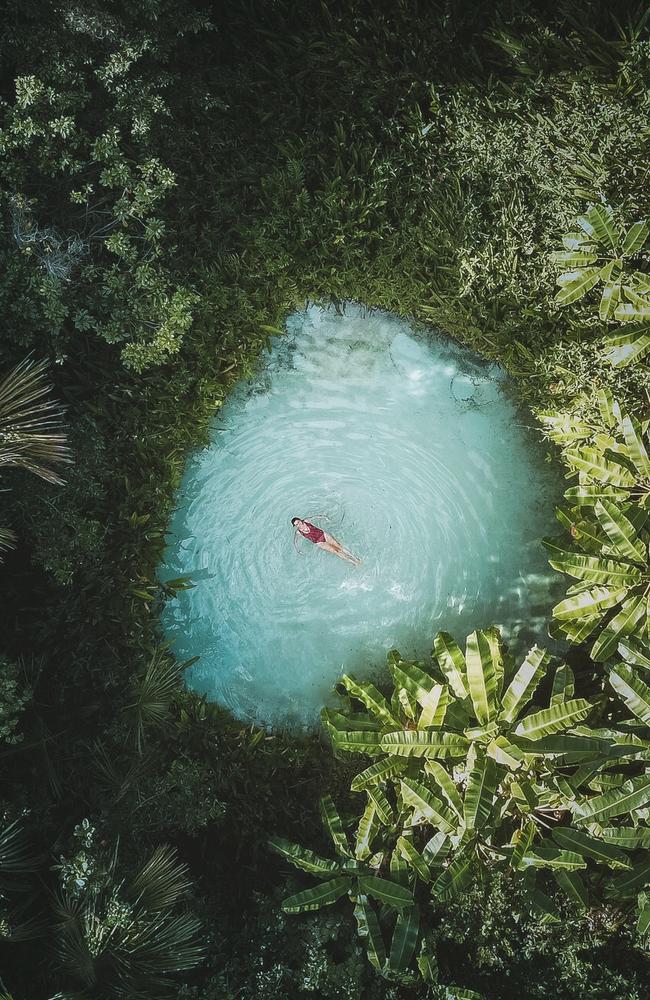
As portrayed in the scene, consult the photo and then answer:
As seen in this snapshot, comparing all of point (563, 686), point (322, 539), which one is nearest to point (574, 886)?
point (563, 686)

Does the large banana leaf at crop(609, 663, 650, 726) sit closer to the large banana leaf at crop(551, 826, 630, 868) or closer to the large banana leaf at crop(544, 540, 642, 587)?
the large banana leaf at crop(544, 540, 642, 587)

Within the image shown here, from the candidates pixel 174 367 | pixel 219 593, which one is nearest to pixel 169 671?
pixel 219 593

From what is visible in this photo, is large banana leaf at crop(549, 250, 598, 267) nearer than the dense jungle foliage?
No

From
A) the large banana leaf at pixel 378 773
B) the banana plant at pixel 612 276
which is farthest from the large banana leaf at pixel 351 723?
the banana plant at pixel 612 276

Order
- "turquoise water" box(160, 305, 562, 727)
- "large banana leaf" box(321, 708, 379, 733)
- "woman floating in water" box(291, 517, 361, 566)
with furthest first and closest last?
1. "turquoise water" box(160, 305, 562, 727)
2. "woman floating in water" box(291, 517, 361, 566)
3. "large banana leaf" box(321, 708, 379, 733)

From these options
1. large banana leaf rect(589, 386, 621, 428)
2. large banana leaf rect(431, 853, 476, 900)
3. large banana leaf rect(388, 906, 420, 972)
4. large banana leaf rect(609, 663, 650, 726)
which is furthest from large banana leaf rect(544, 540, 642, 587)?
large banana leaf rect(388, 906, 420, 972)

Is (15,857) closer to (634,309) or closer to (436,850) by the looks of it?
(436,850)

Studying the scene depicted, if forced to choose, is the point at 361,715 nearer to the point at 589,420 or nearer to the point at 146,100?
the point at 589,420

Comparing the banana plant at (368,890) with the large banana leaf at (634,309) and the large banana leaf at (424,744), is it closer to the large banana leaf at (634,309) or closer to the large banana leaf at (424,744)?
the large banana leaf at (424,744)
